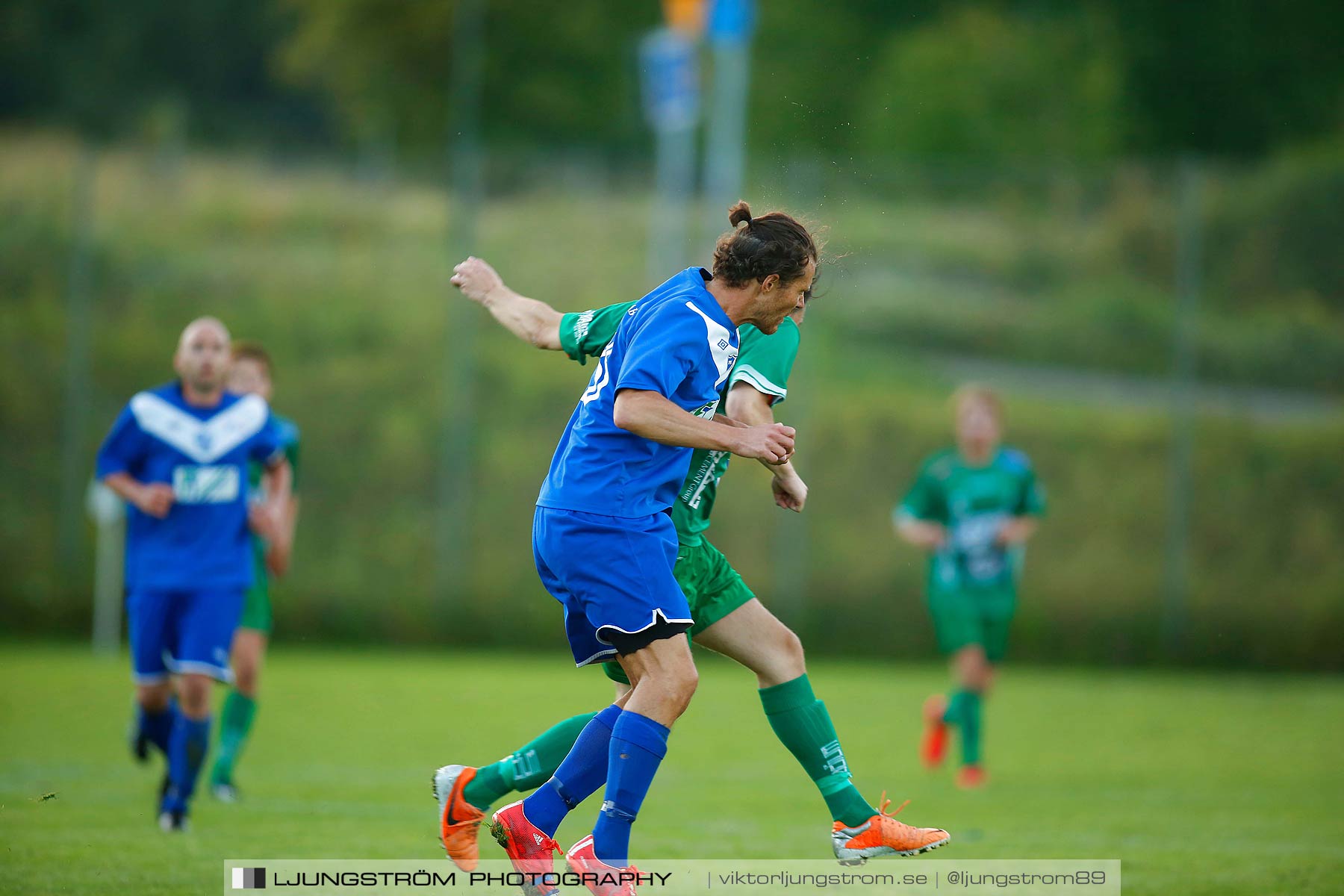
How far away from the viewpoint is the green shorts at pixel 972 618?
32.7 ft

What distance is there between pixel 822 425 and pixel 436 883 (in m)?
12.6

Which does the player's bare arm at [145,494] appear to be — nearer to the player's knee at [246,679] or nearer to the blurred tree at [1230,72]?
the player's knee at [246,679]

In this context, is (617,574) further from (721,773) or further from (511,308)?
(721,773)

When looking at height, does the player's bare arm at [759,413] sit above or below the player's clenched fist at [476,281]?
below

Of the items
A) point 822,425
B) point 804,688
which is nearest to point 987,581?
point 804,688

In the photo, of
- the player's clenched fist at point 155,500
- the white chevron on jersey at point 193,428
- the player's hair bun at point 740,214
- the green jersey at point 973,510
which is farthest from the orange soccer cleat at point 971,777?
the player's hair bun at point 740,214

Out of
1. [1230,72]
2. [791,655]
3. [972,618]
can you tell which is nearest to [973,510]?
[972,618]

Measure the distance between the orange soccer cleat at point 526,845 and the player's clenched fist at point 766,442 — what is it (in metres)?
1.36

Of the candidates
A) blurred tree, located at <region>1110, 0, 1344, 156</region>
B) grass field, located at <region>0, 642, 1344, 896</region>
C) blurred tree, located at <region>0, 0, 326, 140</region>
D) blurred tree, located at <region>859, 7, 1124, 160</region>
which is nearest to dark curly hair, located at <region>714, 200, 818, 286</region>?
grass field, located at <region>0, 642, 1344, 896</region>

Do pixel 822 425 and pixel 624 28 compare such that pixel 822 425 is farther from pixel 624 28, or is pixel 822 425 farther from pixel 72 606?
pixel 624 28

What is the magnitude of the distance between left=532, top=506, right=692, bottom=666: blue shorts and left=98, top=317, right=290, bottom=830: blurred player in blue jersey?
2.74 metres

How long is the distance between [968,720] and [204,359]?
4.83 m

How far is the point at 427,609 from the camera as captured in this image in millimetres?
17953

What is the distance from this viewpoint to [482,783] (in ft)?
18.0
